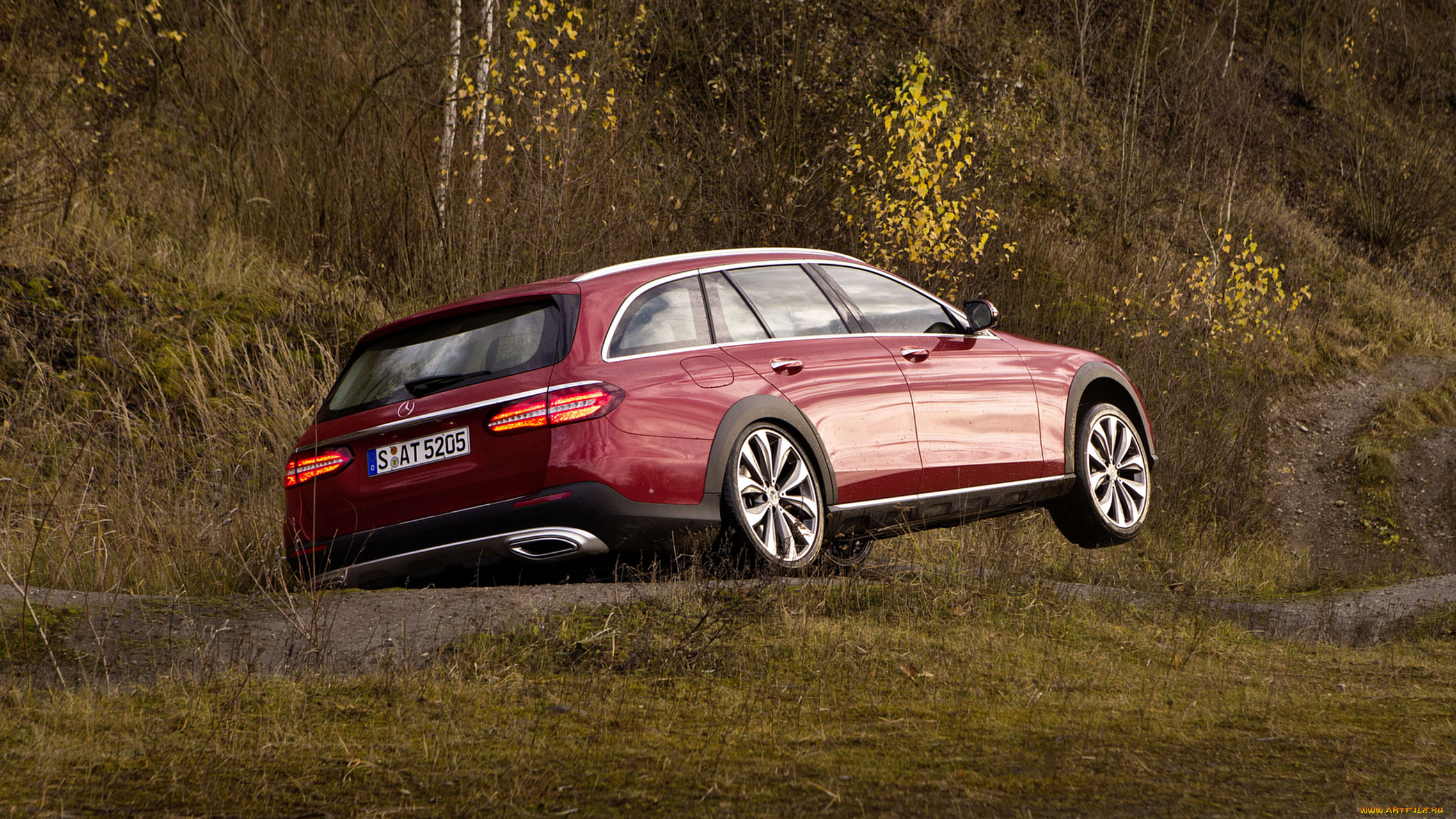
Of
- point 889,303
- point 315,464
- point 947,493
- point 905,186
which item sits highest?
point 905,186

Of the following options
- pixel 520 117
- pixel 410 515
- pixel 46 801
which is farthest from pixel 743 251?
pixel 520 117

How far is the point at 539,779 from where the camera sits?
10.3ft

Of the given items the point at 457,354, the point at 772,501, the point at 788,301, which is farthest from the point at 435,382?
the point at 788,301

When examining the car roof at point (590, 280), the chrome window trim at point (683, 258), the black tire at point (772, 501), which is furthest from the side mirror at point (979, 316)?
the black tire at point (772, 501)

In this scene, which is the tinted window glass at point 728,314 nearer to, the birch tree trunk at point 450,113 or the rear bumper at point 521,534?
the rear bumper at point 521,534

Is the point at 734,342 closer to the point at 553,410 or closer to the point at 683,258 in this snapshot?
the point at 683,258

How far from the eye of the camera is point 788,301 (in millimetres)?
6449

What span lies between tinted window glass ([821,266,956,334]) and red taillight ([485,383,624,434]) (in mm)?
2045

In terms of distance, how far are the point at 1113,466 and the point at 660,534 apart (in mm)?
3937

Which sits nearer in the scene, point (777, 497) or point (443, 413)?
point (443, 413)

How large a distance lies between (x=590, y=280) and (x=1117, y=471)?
4.16 metres

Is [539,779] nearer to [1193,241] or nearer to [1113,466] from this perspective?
[1113,466]

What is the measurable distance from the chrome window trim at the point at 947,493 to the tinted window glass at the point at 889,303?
91 centimetres

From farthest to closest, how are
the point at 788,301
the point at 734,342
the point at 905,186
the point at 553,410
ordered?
1. the point at 905,186
2. the point at 788,301
3. the point at 734,342
4. the point at 553,410
